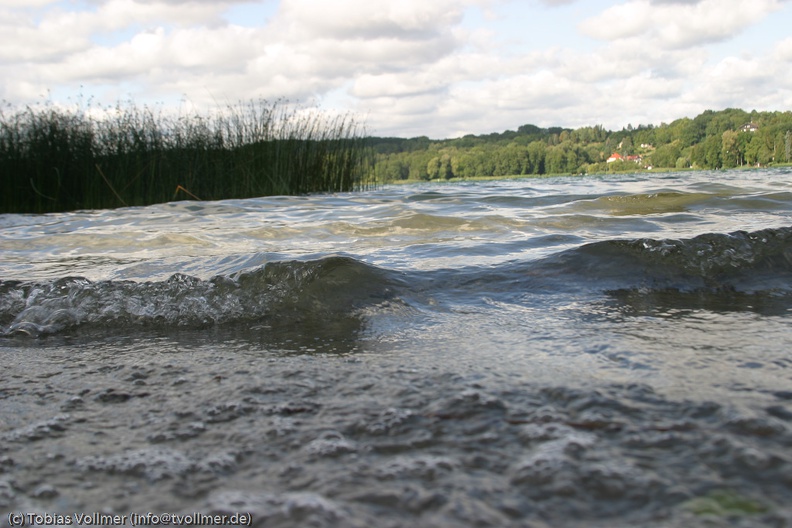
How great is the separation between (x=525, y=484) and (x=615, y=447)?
0.72 ft

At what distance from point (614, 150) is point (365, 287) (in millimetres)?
111087

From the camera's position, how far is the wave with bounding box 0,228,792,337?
2.57 meters

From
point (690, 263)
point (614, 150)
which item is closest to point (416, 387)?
point (690, 263)

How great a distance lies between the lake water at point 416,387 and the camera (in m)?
1.01

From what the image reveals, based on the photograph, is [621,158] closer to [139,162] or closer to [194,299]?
[139,162]

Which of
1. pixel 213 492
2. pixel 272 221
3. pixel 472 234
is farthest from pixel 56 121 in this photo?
pixel 213 492

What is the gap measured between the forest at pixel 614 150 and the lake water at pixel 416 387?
62706 millimetres

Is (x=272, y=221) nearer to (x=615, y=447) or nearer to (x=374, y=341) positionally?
(x=374, y=341)

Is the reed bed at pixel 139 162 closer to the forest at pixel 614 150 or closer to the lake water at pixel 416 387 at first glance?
the lake water at pixel 416 387

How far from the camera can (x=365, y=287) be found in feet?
9.33

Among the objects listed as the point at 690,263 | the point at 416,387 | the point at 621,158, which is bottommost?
the point at 416,387

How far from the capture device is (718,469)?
1.03 m

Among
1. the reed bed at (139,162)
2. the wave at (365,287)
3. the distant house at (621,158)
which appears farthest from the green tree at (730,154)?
the wave at (365,287)

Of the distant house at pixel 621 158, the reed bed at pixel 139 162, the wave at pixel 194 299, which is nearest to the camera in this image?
the wave at pixel 194 299
